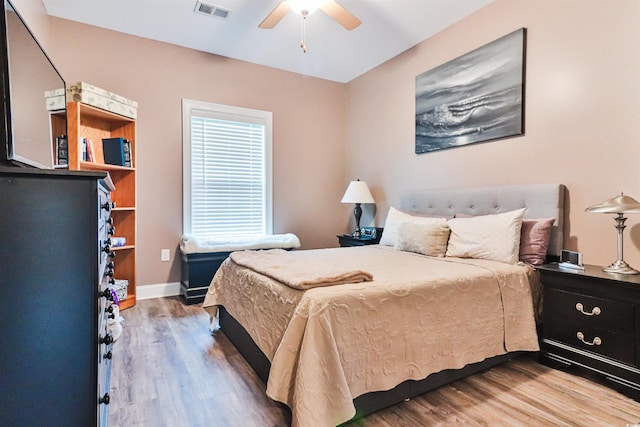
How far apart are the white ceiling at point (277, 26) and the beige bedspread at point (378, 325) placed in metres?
2.33

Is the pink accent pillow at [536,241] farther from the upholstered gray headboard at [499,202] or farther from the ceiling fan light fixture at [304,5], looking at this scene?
the ceiling fan light fixture at [304,5]

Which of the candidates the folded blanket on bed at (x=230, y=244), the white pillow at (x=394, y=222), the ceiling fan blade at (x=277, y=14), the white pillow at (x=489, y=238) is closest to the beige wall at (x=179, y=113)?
the folded blanket on bed at (x=230, y=244)

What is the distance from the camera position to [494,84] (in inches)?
114

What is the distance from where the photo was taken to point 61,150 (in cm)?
192

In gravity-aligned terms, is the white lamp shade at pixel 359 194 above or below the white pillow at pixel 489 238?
above

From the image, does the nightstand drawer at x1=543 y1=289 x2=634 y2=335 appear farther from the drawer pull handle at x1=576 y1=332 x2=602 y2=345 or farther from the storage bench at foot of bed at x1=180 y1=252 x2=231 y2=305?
the storage bench at foot of bed at x1=180 y1=252 x2=231 y2=305

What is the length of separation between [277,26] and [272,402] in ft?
10.9

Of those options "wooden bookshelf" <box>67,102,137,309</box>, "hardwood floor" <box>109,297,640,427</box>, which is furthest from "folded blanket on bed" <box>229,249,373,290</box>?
"wooden bookshelf" <box>67,102,137,309</box>

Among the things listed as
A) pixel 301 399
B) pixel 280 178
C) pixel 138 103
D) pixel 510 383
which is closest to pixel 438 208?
pixel 510 383

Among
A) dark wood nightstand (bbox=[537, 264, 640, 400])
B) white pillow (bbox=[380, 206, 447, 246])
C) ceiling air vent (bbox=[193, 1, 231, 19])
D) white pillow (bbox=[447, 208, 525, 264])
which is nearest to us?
dark wood nightstand (bbox=[537, 264, 640, 400])

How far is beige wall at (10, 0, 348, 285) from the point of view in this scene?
3377 millimetres

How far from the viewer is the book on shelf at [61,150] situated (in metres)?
1.82

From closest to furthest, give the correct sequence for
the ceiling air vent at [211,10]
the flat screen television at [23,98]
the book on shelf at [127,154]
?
the flat screen television at [23,98], the ceiling air vent at [211,10], the book on shelf at [127,154]

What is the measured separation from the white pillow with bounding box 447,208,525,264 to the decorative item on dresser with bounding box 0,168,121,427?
235 cm
